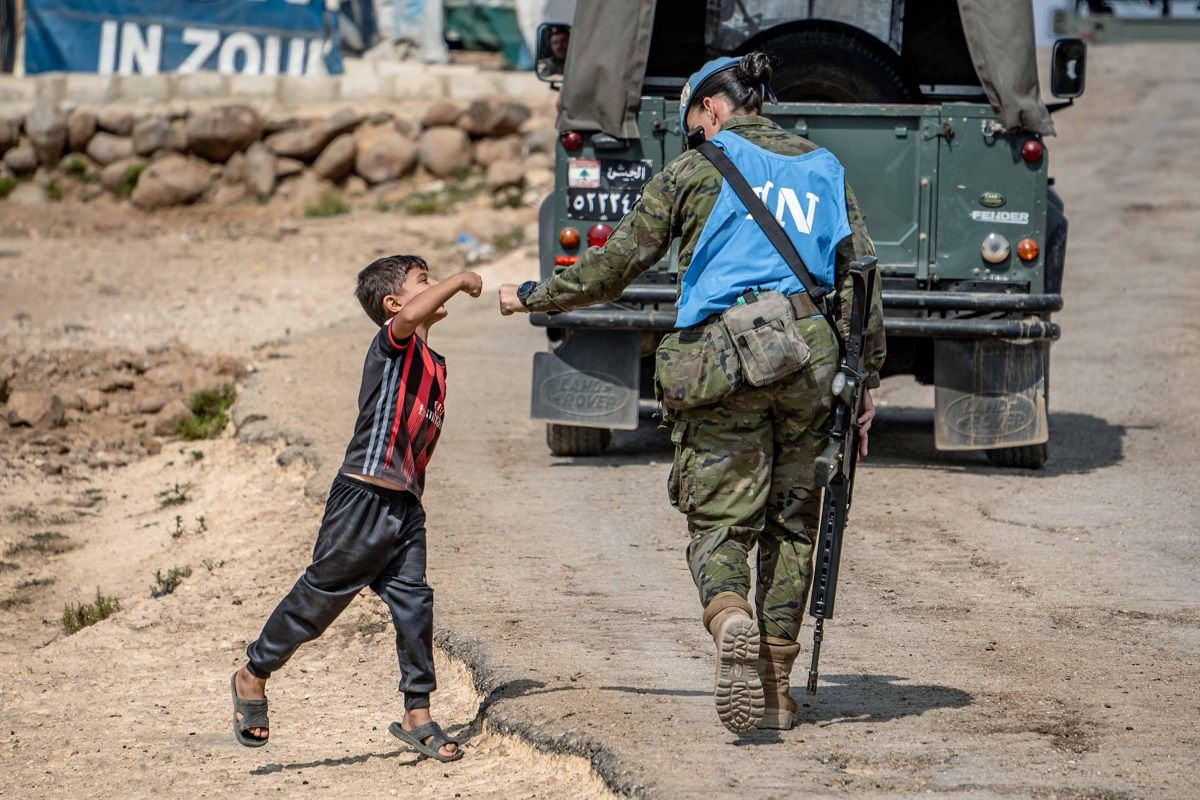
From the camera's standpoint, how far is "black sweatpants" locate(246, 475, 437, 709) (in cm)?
456

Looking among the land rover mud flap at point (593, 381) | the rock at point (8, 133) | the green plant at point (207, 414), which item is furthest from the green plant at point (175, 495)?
the rock at point (8, 133)

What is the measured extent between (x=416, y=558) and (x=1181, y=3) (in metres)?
31.5

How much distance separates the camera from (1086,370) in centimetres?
1214

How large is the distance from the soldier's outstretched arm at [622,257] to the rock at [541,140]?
15890 millimetres

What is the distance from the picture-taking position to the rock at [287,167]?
20828mm

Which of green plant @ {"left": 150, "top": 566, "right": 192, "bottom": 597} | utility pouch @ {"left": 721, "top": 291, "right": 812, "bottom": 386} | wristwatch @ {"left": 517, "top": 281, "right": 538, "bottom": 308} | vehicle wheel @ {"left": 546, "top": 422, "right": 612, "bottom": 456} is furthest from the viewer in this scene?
vehicle wheel @ {"left": 546, "top": 422, "right": 612, "bottom": 456}

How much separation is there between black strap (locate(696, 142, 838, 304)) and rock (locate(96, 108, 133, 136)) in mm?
18074

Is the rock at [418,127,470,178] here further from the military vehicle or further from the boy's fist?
the boy's fist

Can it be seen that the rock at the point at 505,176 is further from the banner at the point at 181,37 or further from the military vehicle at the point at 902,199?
the military vehicle at the point at 902,199

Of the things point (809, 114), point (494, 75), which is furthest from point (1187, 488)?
point (494, 75)

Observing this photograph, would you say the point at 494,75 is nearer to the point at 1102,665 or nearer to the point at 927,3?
the point at 927,3

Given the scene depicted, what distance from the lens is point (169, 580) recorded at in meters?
7.17

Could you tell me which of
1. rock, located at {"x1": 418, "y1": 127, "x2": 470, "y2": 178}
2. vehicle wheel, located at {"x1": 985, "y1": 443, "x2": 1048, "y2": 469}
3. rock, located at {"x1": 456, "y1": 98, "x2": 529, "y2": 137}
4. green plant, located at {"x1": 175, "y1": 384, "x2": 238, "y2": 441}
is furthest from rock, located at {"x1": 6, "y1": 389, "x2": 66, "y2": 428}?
rock, located at {"x1": 456, "y1": 98, "x2": 529, "y2": 137}

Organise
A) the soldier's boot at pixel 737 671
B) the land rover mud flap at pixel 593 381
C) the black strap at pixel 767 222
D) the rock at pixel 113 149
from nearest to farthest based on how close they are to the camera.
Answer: the soldier's boot at pixel 737 671 → the black strap at pixel 767 222 → the land rover mud flap at pixel 593 381 → the rock at pixel 113 149
